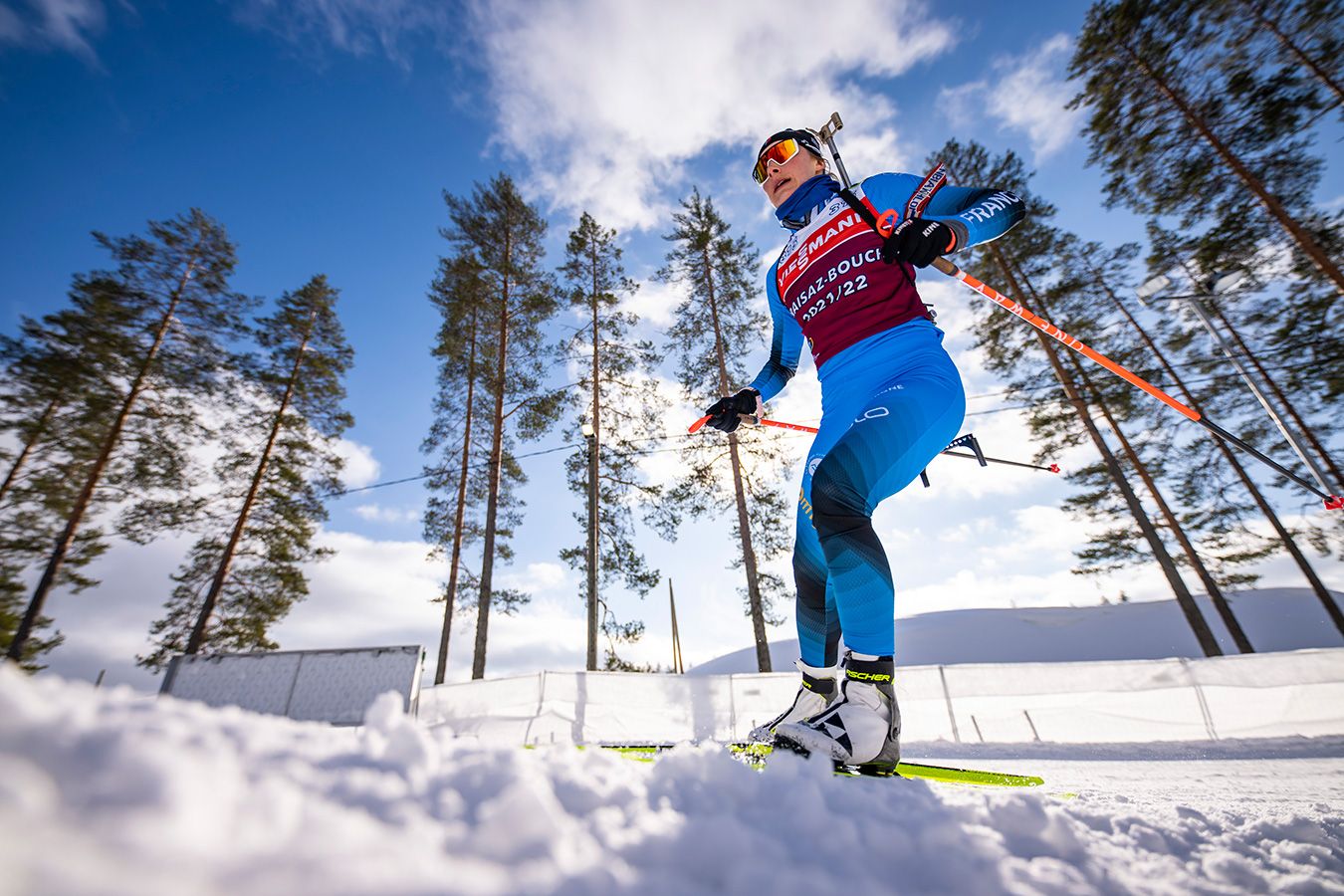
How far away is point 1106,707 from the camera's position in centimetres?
793

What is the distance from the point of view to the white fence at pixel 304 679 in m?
10.5

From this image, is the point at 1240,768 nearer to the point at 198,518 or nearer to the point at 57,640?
the point at 198,518

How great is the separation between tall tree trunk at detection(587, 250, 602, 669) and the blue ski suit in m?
12.1

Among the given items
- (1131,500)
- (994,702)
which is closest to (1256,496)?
(1131,500)

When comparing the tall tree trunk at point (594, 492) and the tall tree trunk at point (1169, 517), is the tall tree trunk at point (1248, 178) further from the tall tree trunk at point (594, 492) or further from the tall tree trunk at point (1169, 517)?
the tall tree trunk at point (594, 492)

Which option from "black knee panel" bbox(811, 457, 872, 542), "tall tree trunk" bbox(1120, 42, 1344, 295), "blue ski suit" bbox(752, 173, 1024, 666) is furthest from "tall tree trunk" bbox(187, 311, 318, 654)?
"tall tree trunk" bbox(1120, 42, 1344, 295)

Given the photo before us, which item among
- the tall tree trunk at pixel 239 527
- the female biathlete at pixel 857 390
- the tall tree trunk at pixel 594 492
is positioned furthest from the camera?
the tall tree trunk at pixel 239 527

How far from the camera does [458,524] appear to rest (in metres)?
16.5

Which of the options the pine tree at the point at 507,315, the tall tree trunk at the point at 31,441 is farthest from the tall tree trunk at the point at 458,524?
the tall tree trunk at the point at 31,441

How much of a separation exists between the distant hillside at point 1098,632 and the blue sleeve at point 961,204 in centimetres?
2429

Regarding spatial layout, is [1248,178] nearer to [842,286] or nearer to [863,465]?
[842,286]

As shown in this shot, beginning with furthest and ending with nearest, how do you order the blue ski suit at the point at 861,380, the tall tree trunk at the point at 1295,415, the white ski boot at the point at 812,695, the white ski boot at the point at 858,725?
the tall tree trunk at the point at 1295,415, the white ski boot at the point at 812,695, the blue ski suit at the point at 861,380, the white ski boot at the point at 858,725

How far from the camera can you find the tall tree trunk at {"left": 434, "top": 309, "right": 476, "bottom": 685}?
15047mm

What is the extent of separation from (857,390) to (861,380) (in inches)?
1.6
